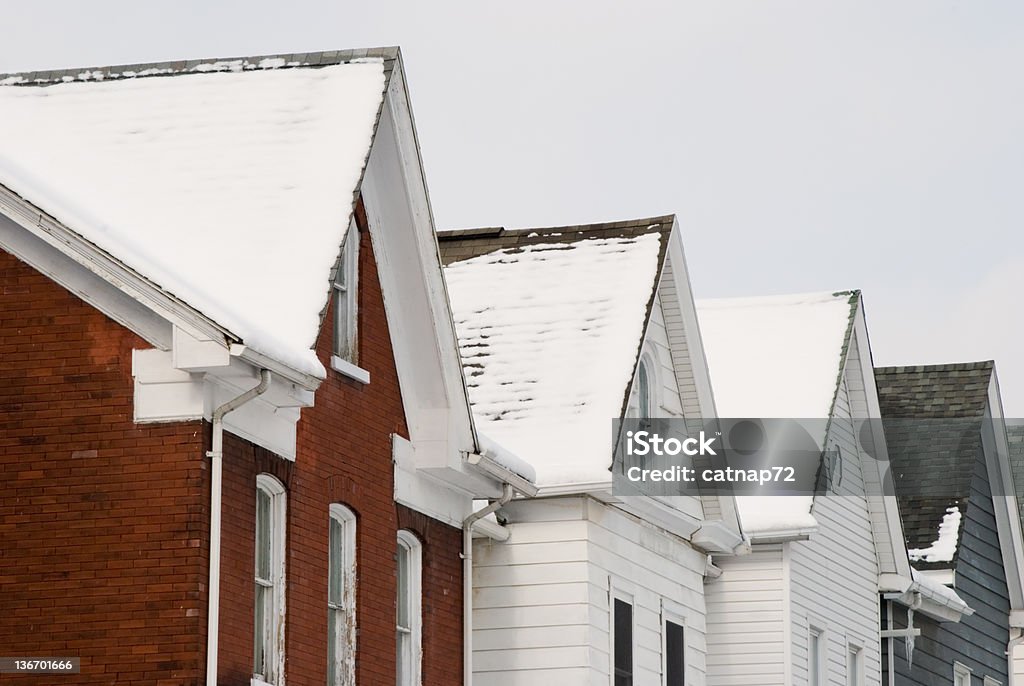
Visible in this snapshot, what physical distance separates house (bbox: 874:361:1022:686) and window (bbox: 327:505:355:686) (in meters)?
15.3

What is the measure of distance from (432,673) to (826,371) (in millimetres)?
11184

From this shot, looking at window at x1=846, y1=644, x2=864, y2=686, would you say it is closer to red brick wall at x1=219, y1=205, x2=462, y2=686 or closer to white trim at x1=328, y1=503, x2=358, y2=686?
red brick wall at x1=219, y1=205, x2=462, y2=686

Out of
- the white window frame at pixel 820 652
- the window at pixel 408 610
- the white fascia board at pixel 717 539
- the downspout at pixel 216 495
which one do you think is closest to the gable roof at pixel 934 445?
the white window frame at pixel 820 652

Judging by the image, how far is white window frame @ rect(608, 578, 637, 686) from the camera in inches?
915


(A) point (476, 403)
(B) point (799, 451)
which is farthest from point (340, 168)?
(B) point (799, 451)

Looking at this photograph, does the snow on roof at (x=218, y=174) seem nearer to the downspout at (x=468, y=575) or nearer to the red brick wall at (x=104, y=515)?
the red brick wall at (x=104, y=515)

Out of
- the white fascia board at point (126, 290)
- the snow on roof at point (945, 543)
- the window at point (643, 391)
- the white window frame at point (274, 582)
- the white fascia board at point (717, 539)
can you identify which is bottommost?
the white window frame at point (274, 582)

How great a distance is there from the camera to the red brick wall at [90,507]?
1527cm

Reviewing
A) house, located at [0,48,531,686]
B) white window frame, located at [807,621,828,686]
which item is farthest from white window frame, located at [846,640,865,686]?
house, located at [0,48,531,686]

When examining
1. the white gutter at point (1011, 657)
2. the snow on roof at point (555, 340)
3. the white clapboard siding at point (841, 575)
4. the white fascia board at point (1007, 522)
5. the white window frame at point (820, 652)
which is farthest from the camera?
the white fascia board at point (1007, 522)

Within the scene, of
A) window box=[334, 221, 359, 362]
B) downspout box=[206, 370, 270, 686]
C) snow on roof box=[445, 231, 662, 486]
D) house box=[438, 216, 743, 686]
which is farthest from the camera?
snow on roof box=[445, 231, 662, 486]

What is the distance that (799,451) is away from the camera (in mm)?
28375

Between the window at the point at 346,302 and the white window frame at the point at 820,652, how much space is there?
434 inches

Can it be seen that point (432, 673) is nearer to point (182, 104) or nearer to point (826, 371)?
point (182, 104)
